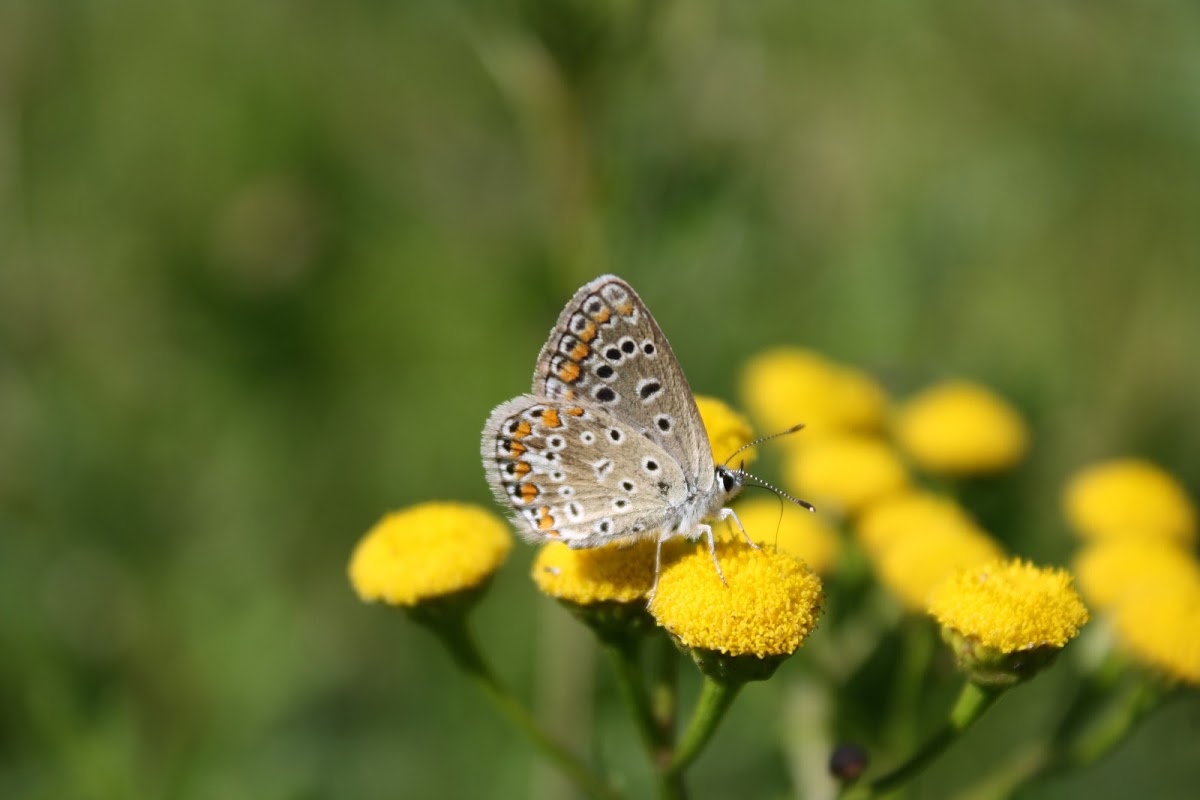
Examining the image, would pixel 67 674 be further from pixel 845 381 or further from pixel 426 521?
pixel 845 381

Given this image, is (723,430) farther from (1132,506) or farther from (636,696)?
(1132,506)

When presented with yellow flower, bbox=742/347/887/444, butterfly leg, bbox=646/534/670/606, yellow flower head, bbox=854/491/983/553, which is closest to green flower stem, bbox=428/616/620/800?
butterfly leg, bbox=646/534/670/606

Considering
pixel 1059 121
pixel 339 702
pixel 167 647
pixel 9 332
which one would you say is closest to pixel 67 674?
pixel 167 647

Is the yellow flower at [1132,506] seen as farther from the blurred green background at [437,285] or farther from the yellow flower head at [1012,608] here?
the yellow flower head at [1012,608]

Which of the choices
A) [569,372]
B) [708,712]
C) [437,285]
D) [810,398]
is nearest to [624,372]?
[569,372]

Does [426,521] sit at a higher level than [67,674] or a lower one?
higher

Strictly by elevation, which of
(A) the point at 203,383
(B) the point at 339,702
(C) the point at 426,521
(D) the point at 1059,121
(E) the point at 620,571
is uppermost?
(D) the point at 1059,121
